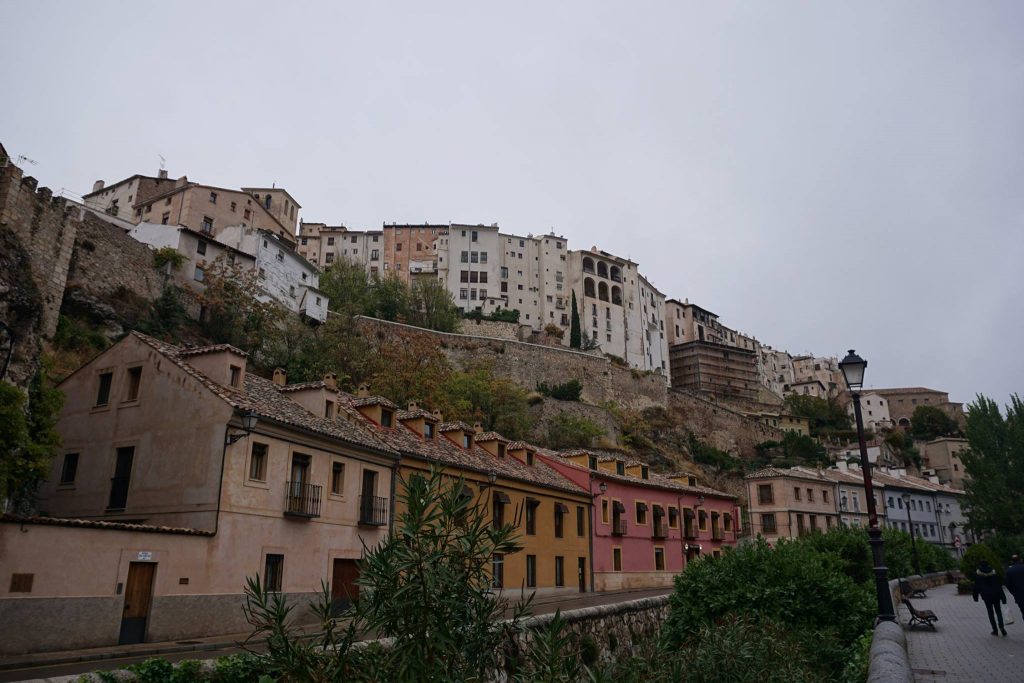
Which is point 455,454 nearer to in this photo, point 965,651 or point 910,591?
point 910,591

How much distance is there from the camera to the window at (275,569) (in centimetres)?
1875

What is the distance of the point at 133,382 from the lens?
812 inches

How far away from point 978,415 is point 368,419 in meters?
38.8

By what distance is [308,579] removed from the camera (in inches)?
787

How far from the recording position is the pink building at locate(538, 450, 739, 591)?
3425cm

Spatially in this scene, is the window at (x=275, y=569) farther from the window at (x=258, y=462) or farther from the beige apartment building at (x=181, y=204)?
the beige apartment building at (x=181, y=204)

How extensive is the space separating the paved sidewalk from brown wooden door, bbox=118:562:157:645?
1500cm

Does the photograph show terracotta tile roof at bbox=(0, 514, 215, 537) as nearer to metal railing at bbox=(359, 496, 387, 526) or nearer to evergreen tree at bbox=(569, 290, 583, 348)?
metal railing at bbox=(359, 496, 387, 526)

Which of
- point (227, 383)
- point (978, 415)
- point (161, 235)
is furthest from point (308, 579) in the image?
point (978, 415)

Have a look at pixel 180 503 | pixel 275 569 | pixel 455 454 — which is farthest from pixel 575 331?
pixel 180 503

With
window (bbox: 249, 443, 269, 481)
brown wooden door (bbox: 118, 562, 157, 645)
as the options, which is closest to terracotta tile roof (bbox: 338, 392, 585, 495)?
window (bbox: 249, 443, 269, 481)

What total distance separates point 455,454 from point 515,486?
125 inches

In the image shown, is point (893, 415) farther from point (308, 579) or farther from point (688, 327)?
point (308, 579)

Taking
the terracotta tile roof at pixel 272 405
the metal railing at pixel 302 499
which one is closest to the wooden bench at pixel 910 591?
the terracotta tile roof at pixel 272 405
